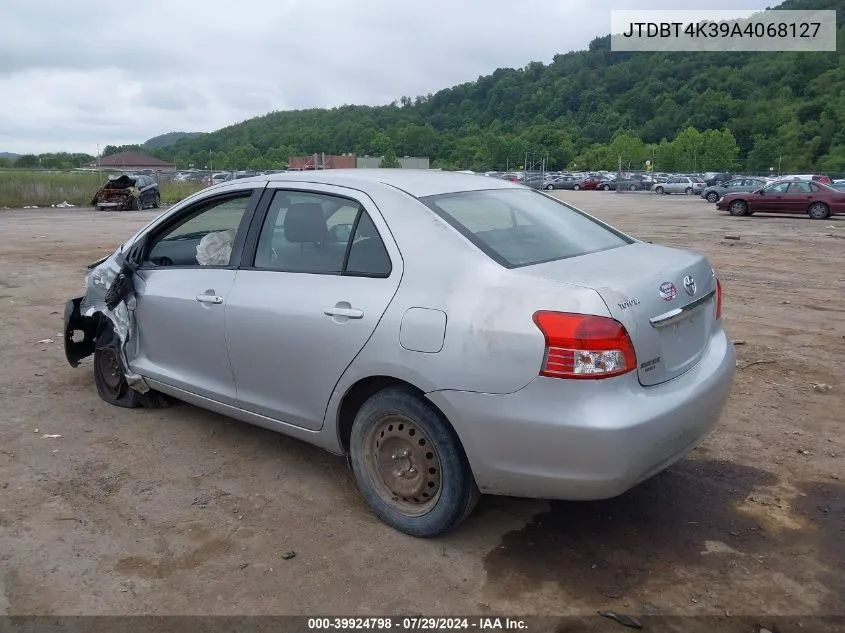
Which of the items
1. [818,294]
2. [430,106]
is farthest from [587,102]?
[818,294]

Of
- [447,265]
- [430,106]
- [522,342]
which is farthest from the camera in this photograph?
[430,106]

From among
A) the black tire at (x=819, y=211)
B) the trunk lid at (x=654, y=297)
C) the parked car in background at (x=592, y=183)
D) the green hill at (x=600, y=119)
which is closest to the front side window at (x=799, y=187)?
the black tire at (x=819, y=211)

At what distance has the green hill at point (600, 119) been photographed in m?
91.1

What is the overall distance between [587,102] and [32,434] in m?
132

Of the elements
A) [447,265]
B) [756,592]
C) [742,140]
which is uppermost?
[742,140]

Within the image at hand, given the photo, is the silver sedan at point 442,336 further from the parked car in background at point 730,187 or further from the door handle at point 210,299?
the parked car in background at point 730,187

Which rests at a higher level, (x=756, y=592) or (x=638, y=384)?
(x=638, y=384)

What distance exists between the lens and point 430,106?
136875 mm

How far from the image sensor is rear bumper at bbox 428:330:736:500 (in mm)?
2854

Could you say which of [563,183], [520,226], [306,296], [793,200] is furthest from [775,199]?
[563,183]

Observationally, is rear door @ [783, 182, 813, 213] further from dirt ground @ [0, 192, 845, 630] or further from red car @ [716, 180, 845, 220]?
dirt ground @ [0, 192, 845, 630]

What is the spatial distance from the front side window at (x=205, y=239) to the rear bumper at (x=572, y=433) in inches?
77.1

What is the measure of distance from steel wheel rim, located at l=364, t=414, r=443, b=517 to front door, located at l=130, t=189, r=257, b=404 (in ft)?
3.55

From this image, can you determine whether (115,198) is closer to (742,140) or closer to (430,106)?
(742,140)
